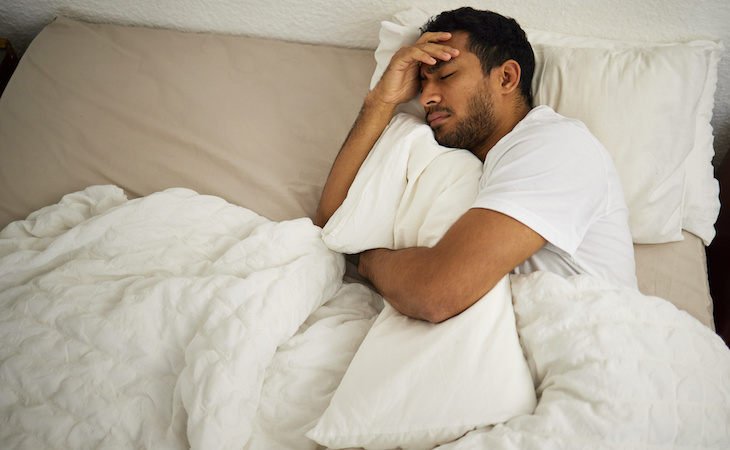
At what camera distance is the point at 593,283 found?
808mm

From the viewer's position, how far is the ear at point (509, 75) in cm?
110

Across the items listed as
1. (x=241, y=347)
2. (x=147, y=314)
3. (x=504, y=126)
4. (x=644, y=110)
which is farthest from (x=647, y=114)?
(x=147, y=314)

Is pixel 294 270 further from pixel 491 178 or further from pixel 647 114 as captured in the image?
pixel 647 114

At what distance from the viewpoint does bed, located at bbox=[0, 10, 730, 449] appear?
2.38ft

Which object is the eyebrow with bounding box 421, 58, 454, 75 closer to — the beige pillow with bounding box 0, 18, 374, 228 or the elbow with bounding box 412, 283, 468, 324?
the beige pillow with bounding box 0, 18, 374, 228

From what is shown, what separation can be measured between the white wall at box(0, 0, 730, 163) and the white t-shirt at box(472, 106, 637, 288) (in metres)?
0.56

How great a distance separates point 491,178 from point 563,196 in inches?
5.3

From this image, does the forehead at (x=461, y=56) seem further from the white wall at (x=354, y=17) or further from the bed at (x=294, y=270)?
the white wall at (x=354, y=17)

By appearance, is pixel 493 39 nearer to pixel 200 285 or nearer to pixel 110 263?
pixel 200 285

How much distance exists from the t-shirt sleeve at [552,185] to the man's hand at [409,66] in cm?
33

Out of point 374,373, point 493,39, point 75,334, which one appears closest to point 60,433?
point 75,334

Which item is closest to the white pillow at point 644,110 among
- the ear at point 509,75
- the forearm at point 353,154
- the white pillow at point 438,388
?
the ear at point 509,75

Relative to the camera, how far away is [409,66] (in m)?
1.18

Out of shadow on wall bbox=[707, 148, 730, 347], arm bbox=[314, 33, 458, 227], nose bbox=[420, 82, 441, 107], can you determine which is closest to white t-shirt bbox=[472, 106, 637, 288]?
nose bbox=[420, 82, 441, 107]
